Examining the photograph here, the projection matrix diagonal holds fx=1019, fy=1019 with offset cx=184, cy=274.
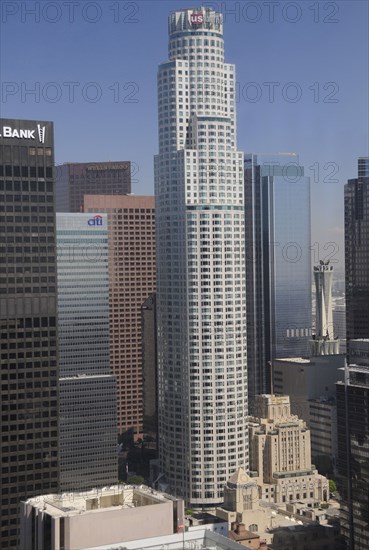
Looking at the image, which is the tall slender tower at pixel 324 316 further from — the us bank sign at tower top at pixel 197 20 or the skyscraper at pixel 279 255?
the us bank sign at tower top at pixel 197 20

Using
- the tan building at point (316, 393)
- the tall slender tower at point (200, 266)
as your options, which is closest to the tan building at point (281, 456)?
the tan building at point (316, 393)

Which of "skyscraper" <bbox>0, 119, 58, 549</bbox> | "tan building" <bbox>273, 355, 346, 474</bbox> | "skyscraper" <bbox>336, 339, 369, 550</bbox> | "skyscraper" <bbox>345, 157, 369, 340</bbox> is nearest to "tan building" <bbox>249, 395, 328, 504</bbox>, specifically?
"tan building" <bbox>273, 355, 346, 474</bbox>

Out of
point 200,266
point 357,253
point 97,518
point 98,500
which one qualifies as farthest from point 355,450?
point 357,253

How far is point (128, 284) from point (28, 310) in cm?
1384

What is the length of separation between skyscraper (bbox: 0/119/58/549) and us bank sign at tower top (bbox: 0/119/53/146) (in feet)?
0.05

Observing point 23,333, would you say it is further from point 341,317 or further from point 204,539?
point 341,317

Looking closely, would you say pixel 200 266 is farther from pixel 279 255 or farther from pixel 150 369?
pixel 279 255

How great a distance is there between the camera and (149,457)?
25.6m

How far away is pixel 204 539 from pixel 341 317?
20.7 metres

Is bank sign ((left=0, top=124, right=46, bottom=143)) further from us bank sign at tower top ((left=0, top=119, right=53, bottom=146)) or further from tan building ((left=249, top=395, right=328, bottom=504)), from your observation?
tan building ((left=249, top=395, right=328, bottom=504))

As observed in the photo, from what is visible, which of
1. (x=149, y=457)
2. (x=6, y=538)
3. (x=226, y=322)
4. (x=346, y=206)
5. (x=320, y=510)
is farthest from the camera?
(x=346, y=206)

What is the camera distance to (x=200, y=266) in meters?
24.0

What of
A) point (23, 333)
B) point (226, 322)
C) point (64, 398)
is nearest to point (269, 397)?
point (226, 322)

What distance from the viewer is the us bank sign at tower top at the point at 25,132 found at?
52.6 feet
